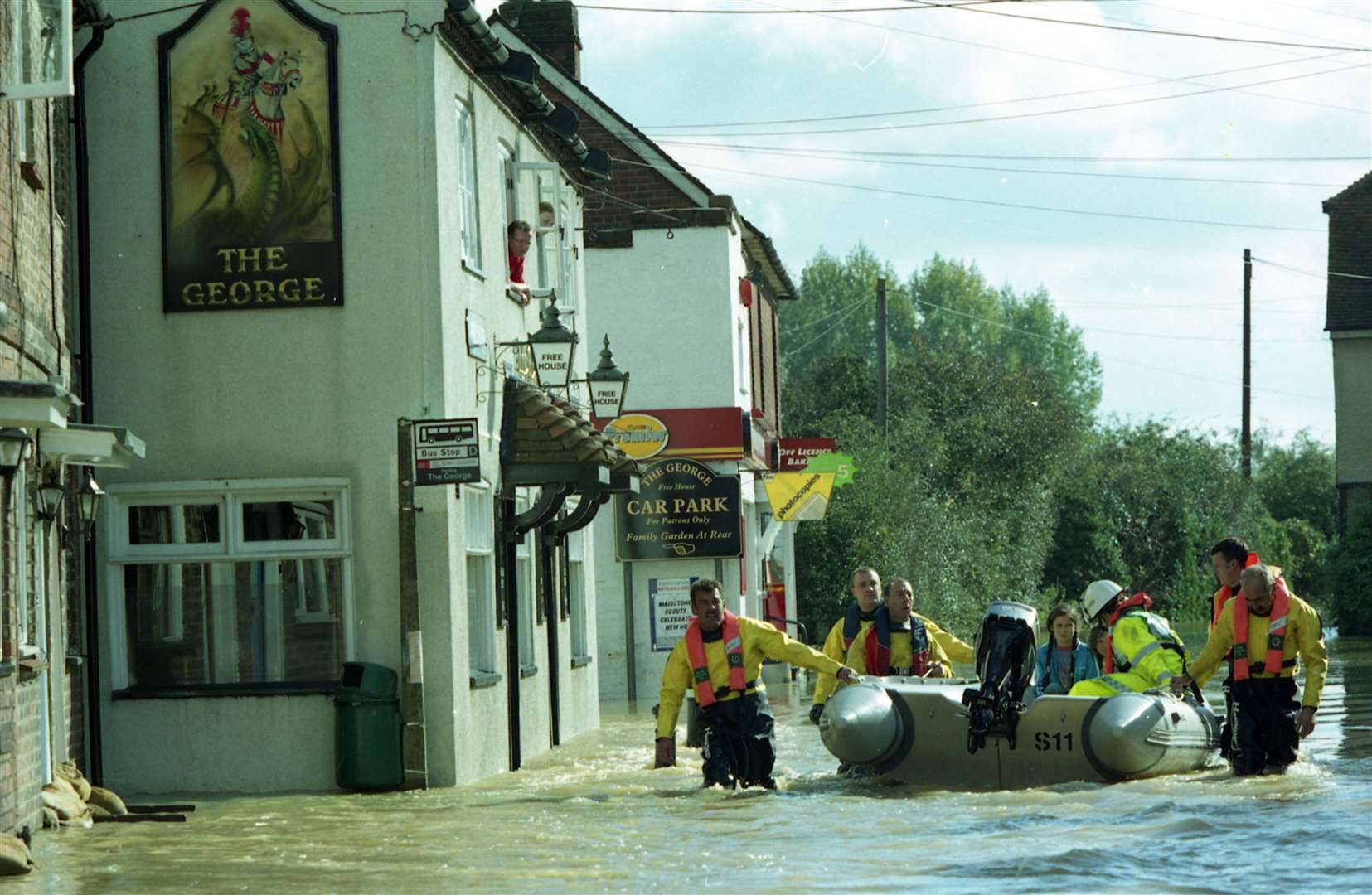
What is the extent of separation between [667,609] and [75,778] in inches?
617

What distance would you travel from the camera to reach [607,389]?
2248 cm

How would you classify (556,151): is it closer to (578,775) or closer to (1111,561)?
(578,775)

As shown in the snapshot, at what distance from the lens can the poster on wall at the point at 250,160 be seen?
17.4 meters

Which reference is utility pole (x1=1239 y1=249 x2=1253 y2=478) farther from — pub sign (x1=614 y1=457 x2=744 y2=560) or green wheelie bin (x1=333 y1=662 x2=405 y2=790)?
green wheelie bin (x1=333 y1=662 x2=405 y2=790)

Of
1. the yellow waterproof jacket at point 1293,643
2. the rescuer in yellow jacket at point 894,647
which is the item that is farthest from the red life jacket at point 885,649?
the yellow waterproof jacket at point 1293,643

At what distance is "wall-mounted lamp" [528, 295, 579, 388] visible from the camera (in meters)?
19.8

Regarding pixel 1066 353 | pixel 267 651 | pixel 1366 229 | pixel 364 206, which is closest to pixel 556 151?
pixel 364 206

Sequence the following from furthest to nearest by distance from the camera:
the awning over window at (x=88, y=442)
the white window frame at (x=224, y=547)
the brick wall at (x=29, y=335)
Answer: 1. the white window frame at (x=224, y=547)
2. the awning over window at (x=88, y=442)
3. the brick wall at (x=29, y=335)

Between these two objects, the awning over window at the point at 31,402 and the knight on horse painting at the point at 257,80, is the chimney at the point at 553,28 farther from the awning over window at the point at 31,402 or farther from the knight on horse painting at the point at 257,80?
the awning over window at the point at 31,402

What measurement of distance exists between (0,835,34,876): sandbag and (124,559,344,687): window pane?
523 centimetres

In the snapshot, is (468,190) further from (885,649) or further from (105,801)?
(105,801)

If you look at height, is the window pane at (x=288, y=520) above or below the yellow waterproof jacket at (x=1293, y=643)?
above

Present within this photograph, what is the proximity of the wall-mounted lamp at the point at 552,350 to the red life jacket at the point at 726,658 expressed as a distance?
5104 millimetres

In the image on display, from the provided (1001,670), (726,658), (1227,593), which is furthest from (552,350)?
(1227,593)
